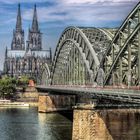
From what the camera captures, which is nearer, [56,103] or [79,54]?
[79,54]

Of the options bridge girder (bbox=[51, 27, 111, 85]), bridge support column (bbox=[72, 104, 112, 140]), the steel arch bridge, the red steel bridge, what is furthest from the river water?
bridge support column (bbox=[72, 104, 112, 140])

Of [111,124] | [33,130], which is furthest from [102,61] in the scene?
[111,124]

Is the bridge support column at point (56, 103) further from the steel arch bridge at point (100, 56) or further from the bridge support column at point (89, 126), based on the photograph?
the bridge support column at point (89, 126)

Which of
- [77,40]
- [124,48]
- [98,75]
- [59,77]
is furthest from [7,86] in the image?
[124,48]

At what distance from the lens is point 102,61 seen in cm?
7044

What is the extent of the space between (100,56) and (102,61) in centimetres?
1337

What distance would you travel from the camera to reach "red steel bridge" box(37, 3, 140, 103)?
52.8m

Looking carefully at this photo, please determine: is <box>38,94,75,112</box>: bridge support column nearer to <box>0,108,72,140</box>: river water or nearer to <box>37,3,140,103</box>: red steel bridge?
<box>37,3,140,103</box>: red steel bridge

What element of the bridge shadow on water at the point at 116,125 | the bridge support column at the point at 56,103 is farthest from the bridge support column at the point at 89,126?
the bridge support column at the point at 56,103

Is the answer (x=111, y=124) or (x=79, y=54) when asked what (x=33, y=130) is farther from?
(x=111, y=124)

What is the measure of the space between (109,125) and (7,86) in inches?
5072

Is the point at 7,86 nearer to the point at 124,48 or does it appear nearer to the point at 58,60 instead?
the point at 58,60

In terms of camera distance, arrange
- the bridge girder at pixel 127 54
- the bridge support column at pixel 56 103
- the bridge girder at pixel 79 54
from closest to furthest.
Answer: the bridge girder at pixel 127 54, the bridge girder at pixel 79 54, the bridge support column at pixel 56 103

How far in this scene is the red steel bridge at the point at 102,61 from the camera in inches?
2079
